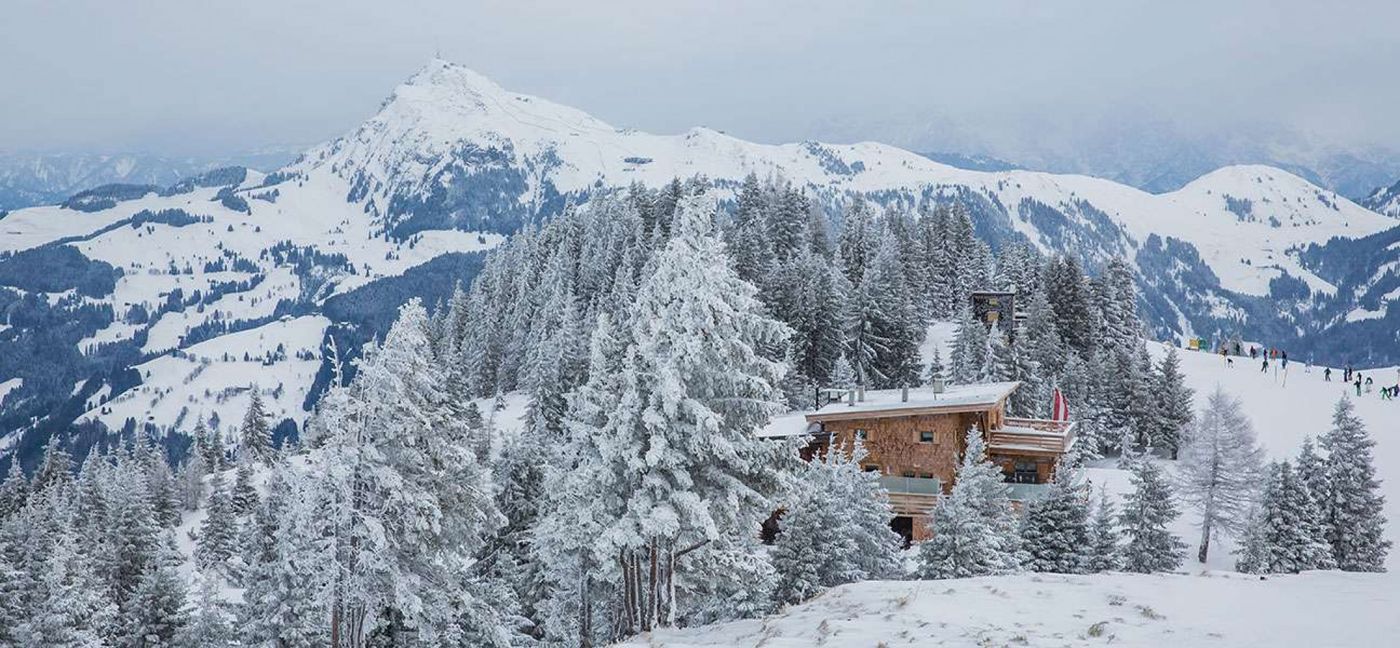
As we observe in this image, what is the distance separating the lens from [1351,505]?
35281mm

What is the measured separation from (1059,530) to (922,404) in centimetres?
1221

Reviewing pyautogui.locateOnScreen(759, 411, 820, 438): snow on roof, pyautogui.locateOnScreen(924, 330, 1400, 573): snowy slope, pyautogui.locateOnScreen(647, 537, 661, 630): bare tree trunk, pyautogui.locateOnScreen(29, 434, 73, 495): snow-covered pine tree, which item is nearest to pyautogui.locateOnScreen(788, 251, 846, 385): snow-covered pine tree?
pyautogui.locateOnScreen(924, 330, 1400, 573): snowy slope

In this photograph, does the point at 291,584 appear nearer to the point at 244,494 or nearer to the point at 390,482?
the point at 390,482

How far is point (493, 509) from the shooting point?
24.5 meters

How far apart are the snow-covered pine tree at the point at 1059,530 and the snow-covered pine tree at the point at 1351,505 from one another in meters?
11.9

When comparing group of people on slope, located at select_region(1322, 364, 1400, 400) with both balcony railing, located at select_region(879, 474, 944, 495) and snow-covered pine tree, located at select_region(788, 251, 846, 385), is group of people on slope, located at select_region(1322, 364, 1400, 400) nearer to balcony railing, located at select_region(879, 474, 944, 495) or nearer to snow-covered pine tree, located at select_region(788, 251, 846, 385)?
snow-covered pine tree, located at select_region(788, 251, 846, 385)

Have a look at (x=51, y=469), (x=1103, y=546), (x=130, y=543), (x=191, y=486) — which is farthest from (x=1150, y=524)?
(x=51, y=469)

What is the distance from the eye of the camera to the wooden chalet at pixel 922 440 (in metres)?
42.1

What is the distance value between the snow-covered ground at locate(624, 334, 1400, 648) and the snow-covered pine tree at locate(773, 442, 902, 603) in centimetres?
868

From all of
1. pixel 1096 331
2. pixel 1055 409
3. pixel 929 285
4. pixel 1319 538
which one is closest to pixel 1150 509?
pixel 1319 538

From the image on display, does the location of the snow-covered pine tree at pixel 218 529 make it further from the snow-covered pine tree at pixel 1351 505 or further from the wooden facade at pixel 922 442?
the snow-covered pine tree at pixel 1351 505

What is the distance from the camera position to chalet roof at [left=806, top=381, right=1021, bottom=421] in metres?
42.1

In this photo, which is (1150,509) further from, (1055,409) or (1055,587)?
(1055,587)

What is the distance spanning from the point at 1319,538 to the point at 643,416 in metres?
30.8
